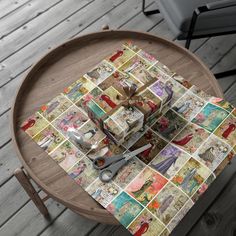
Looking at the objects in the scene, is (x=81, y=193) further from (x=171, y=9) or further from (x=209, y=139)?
(x=171, y=9)

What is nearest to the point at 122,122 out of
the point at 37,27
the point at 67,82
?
the point at 67,82

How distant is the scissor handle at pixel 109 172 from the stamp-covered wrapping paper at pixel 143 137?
0.05ft

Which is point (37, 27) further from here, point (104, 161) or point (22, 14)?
point (104, 161)

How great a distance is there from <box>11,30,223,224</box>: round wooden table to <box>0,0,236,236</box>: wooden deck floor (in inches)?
6.0

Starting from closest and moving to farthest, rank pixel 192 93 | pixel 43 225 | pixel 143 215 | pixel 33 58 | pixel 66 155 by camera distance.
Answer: pixel 143 215
pixel 66 155
pixel 192 93
pixel 43 225
pixel 33 58

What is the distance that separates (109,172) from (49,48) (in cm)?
130

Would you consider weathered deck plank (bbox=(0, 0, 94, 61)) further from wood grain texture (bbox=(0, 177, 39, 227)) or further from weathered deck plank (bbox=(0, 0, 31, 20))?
wood grain texture (bbox=(0, 177, 39, 227))

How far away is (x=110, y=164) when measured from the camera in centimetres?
110

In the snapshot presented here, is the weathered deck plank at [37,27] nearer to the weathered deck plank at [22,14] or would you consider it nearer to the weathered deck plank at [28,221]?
the weathered deck plank at [22,14]

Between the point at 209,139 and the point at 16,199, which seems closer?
the point at 209,139

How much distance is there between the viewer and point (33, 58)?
6.86 ft

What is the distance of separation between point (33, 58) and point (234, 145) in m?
1.43

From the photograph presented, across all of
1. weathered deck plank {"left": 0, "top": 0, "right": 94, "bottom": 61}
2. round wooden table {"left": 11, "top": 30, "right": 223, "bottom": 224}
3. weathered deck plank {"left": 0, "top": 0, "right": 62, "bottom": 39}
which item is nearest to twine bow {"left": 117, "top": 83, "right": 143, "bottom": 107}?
round wooden table {"left": 11, "top": 30, "right": 223, "bottom": 224}

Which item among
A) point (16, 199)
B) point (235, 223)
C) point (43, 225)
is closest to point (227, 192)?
point (235, 223)
